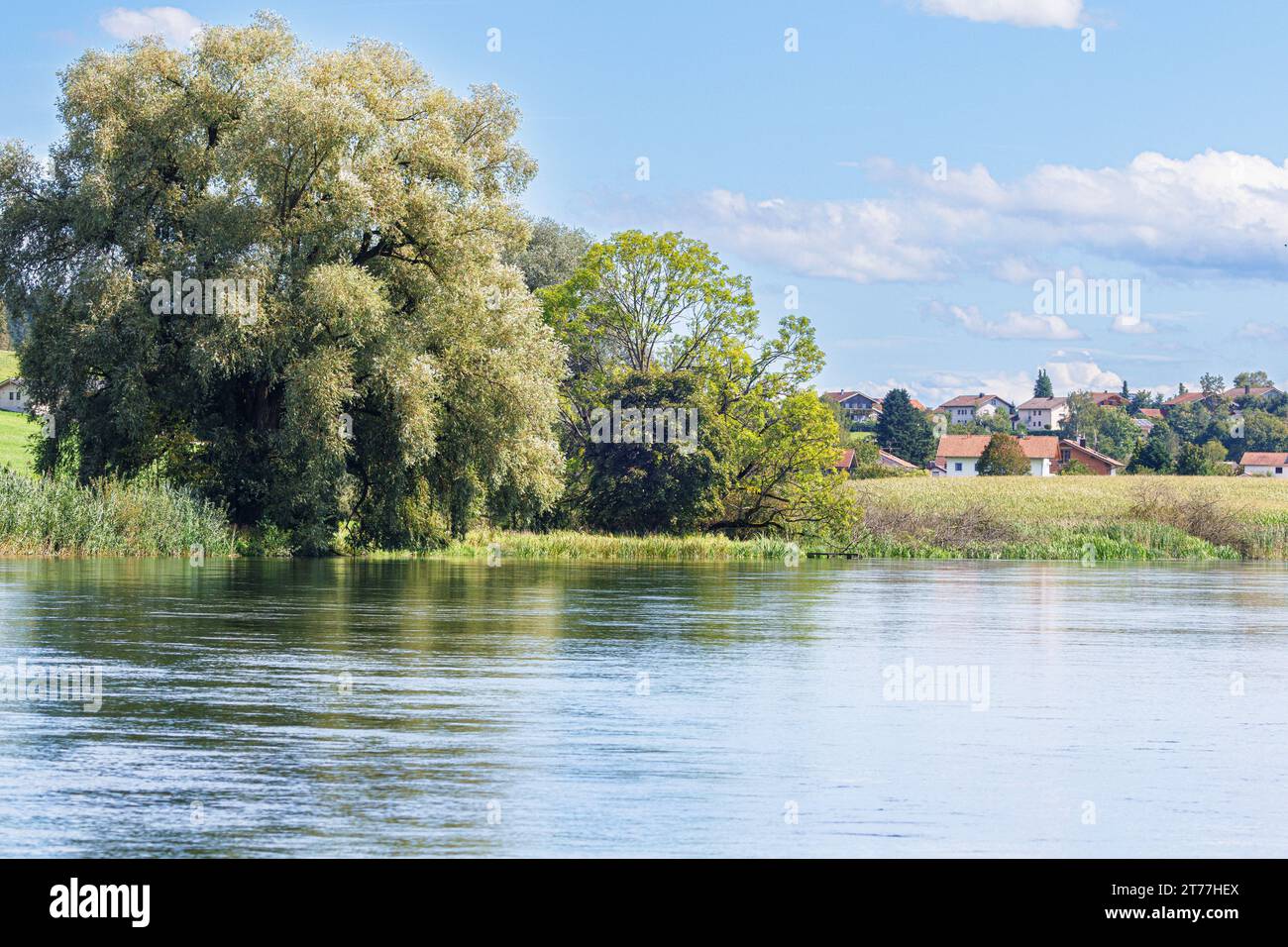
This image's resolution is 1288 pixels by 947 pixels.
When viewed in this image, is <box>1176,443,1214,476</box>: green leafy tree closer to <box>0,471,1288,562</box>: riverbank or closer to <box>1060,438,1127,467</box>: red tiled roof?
<box>1060,438,1127,467</box>: red tiled roof

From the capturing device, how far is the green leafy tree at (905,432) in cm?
17200

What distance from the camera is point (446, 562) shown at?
44.7 metres

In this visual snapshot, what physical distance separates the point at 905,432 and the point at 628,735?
164935mm

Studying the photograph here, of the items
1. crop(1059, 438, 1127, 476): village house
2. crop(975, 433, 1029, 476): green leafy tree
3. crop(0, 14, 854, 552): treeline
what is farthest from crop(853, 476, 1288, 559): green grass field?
crop(1059, 438, 1127, 476): village house

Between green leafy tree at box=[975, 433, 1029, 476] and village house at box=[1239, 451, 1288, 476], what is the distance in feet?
186

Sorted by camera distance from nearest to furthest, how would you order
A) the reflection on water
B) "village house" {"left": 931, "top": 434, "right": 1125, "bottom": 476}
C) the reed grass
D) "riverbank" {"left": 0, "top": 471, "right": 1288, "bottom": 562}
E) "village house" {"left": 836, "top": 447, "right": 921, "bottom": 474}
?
the reflection on water → "riverbank" {"left": 0, "top": 471, "right": 1288, "bottom": 562} → the reed grass → "village house" {"left": 836, "top": 447, "right": 921, "bottom": 474} → "village house" {"left": 931, "top": 434, "right": 1125, "bottom": 476}

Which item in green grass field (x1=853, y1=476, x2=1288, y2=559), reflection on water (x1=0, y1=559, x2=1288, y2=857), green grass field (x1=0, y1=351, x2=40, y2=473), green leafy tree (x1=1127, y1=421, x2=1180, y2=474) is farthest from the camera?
green leafy tree (x1=1127, y1=421, x2=1180, y2=474)

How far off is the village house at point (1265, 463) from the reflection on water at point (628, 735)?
176 meters

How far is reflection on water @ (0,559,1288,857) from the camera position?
8250 millimetres

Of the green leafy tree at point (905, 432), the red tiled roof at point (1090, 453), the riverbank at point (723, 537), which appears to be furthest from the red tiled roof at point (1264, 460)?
the riverbank at point (723, 537)

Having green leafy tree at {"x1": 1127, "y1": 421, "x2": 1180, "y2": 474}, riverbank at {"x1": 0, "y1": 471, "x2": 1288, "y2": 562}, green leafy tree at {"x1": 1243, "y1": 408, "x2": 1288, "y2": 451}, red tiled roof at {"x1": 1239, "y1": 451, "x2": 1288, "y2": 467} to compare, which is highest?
green leafy tree at {"x1": 1243, "y1": 408, "x2": 1288, "y2": 451}
